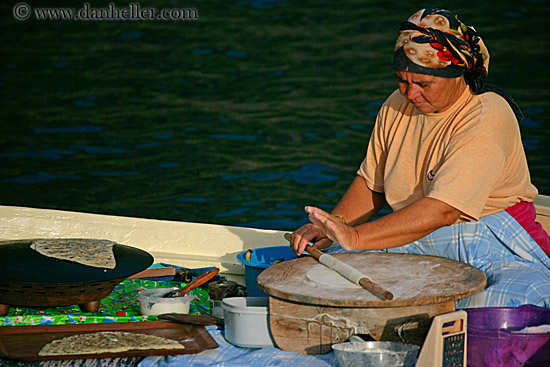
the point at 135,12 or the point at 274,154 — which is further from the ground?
the point at 135,12

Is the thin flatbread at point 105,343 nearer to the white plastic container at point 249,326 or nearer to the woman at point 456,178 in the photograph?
the white plastic container at point 249,326

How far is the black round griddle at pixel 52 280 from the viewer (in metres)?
3.24

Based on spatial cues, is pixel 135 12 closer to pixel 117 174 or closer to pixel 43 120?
pixel 43 120

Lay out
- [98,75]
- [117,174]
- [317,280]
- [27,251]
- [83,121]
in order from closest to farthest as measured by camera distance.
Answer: [317,280]
[27,251]
[117,174]
[83,121]
[98,75]

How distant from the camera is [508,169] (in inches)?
126

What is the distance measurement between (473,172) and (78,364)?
168 cm

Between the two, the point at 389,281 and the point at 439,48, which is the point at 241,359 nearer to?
the point at 389,281

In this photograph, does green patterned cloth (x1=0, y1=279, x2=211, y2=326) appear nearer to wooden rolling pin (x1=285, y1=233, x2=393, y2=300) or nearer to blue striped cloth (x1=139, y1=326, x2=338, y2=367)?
blue striped cloth (x1=139, y1=326, x2=338, y2=367)

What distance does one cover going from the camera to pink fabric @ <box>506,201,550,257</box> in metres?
3.24

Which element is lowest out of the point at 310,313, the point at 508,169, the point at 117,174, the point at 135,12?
the point at 117,174

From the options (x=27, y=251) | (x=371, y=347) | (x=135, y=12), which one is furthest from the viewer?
(x=135, y=12)

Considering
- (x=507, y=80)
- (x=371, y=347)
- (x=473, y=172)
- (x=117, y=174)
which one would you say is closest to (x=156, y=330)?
(x=371, y=347)

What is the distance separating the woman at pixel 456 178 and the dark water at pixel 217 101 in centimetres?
613

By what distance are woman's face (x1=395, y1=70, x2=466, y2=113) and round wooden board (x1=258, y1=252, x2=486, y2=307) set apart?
0.63 metres
